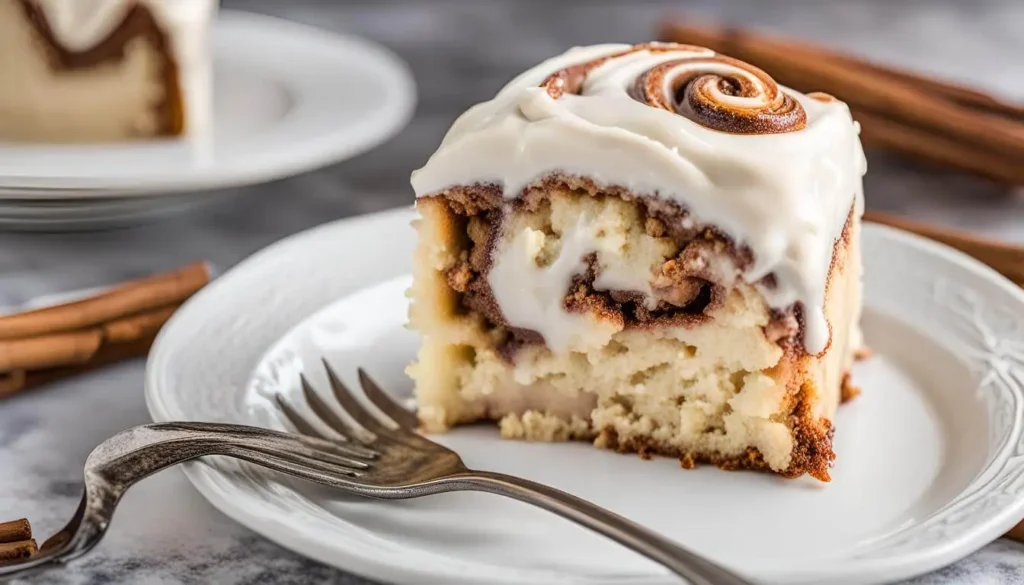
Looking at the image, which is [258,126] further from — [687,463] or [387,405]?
[687,463]

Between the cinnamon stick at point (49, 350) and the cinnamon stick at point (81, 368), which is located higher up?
the cinnamon stick at point (49, 350)

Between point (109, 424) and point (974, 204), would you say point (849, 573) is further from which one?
point (974, 204)

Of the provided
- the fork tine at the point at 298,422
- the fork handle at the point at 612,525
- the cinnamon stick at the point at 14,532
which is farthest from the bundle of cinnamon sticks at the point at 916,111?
the cinnamon stick at the point at 14,532

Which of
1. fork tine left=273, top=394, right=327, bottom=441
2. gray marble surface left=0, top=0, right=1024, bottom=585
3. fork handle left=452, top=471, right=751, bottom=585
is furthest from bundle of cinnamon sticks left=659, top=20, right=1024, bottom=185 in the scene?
fork handle left=452, top=471, right=751, bottom=585

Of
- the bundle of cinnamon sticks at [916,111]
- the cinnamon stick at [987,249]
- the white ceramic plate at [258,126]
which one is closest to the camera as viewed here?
the cinnamon stick at [987,249]

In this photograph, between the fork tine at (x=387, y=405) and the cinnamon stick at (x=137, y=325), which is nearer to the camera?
the fork tine at (x=387, y=405)

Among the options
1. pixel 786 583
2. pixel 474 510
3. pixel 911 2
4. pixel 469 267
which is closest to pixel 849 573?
pixel 786 583

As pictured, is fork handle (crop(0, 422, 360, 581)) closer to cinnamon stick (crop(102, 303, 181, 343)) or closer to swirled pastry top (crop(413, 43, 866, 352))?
swirled pastry top (crop(413, 43, 866, 352))

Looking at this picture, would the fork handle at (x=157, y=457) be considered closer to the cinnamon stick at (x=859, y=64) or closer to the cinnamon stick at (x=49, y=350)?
the cinnamon stick at (x=49, y=350)

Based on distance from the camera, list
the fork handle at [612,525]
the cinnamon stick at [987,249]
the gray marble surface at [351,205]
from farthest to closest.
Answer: the cinnamon stick at [987,249] → the gray marble surface at [351,205] → the fork handle at [612,525]
